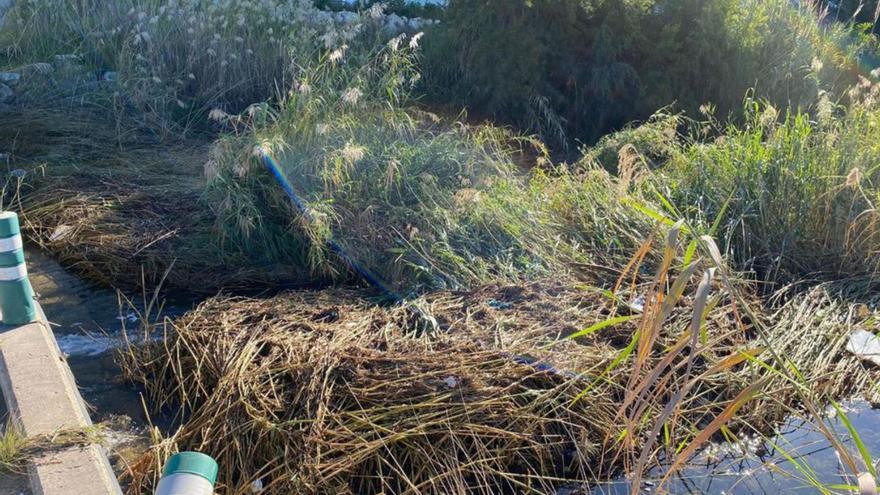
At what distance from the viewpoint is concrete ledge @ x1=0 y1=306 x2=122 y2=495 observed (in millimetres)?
3887

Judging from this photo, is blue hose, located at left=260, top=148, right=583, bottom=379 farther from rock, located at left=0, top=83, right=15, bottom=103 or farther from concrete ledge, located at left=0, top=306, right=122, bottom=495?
rock, located at left=0, top=83, right=15, bottom=103

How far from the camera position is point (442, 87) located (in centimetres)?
989

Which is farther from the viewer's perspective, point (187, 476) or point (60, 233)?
point (60, 233)

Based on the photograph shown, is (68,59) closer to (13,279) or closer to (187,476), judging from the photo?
(13,279)

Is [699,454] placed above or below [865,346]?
below

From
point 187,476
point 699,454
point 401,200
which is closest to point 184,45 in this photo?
point 401,200

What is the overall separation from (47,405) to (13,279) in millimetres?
1073

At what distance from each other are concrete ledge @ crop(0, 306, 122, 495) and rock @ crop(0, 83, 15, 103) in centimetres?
475

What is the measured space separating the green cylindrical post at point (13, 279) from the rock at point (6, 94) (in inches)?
194

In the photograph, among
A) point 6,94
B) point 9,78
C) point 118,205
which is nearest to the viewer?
point 118,205

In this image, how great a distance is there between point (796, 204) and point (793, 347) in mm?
1452

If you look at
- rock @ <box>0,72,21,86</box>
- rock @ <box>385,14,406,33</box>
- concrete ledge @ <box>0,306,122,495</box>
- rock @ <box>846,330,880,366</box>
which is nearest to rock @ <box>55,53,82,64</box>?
rock @ <box>0,72,21,86</box>

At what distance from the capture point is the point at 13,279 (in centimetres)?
519

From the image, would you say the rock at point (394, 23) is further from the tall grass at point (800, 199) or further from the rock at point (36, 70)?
the tall grass at point (800, 199)
